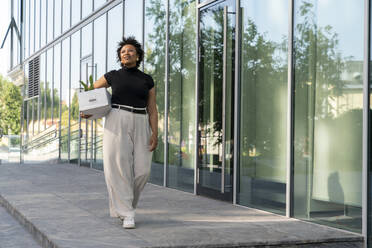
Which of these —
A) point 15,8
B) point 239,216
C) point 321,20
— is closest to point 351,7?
point 321,20

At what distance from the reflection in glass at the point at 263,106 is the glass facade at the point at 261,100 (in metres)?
0.01

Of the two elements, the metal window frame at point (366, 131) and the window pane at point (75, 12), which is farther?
the window pane at point (75, 12)

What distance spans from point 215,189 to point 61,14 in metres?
12.5

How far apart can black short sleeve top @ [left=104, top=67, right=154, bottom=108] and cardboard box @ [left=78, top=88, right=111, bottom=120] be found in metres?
0.12

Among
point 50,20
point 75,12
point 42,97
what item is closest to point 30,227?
point 75,12

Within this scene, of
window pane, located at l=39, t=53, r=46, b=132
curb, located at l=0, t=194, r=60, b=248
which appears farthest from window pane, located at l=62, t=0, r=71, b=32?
curb, located at l=0, t=194, r=60, b=248

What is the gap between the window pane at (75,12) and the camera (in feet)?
54.6

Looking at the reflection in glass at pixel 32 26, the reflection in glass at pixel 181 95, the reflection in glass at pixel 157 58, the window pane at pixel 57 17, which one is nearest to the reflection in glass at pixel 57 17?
the window pane at pixel 57 17

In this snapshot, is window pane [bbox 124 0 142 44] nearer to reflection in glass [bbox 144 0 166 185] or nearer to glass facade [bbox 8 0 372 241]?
glass facade [bbox 8 0 372 241]

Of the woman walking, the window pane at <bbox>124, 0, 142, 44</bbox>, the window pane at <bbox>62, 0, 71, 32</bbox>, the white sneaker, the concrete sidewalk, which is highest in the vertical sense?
the window pane at <bbox>62, 0, 71, 32</bbox>

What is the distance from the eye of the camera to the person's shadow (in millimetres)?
5396

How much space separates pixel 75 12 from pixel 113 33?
4153mm

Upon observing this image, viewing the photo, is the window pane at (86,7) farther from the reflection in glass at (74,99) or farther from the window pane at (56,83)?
the window pane at (56,83)

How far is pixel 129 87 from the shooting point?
205 inches
